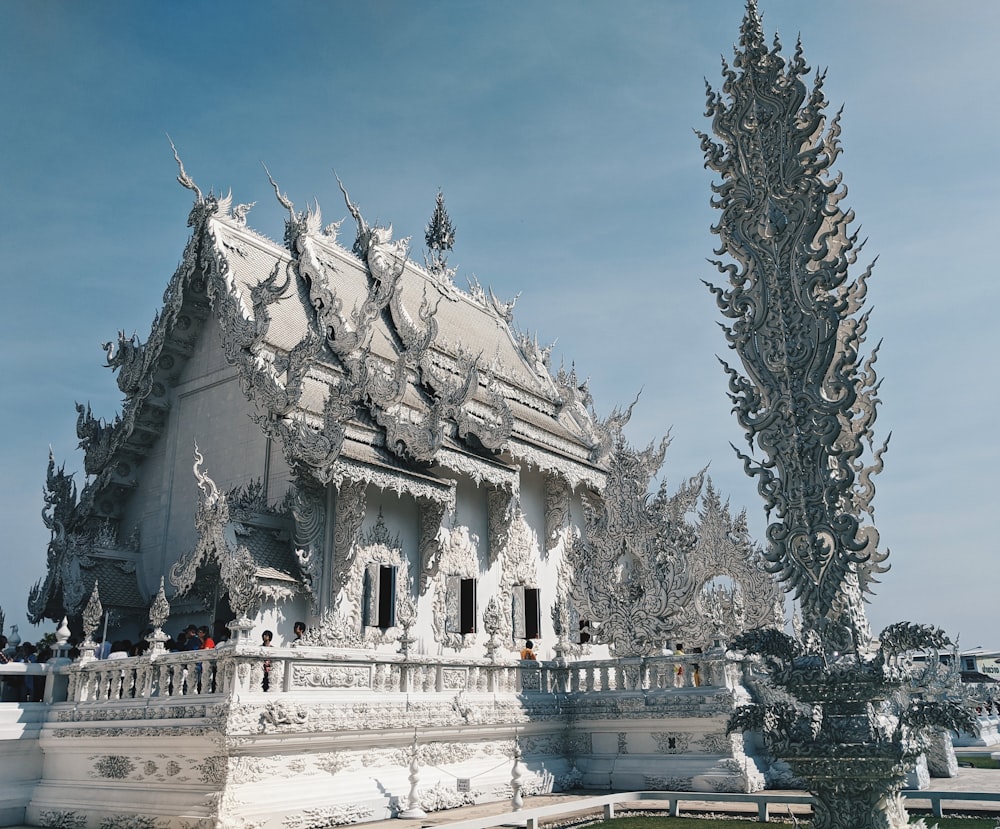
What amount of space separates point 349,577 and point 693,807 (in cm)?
483

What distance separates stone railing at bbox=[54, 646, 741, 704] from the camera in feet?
25.4

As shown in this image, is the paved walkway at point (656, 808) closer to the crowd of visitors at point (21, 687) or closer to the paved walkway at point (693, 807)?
the paved walkway at point (693, 807)

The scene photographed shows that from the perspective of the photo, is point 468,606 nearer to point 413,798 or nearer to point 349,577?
point 349,577

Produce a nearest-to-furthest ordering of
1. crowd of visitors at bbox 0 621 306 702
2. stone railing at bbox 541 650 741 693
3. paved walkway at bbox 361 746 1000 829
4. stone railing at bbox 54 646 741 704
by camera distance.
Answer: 1. paved walkway at bbox 361 746 1000 829
2. stone railing at bbox 54 646 741 704
3. crowd of visitors at bbox 0 621 306 702
4. stone railing at bbox 541 650 741 693

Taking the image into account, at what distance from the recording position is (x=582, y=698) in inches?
424

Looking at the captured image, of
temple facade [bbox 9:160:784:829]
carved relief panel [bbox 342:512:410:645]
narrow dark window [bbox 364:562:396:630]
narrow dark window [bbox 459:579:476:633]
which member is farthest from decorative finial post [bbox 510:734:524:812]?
narrow dark window [bbox 459:579:476:633]

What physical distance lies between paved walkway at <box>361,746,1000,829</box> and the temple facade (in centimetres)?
28

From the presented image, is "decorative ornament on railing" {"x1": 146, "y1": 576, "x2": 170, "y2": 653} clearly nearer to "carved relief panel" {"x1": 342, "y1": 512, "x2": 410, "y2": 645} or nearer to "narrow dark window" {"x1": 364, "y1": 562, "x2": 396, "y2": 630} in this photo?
"carved relief panel" {"x1": 342, "y1": 512, "x2": 410, "y2": 645}

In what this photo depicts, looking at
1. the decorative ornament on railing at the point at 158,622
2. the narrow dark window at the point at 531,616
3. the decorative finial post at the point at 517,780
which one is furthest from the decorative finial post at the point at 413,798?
the narrow dark window at the point at 531,616

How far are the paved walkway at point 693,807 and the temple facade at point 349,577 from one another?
278 mm

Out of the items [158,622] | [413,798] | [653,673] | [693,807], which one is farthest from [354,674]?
[653,673]

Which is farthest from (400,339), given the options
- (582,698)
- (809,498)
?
(809,498)

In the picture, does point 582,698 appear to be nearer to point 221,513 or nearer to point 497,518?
point 497,518

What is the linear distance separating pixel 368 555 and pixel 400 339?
4.48m
